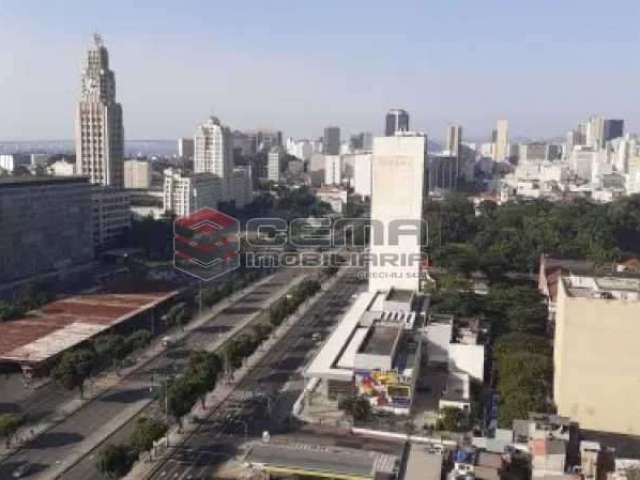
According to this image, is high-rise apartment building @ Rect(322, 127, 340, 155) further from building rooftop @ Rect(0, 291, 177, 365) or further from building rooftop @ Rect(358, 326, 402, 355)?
building rooftop @ Rect(358, 326, 402, 355)

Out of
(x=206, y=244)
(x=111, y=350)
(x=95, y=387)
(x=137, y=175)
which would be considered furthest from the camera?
(x=137, y=175)

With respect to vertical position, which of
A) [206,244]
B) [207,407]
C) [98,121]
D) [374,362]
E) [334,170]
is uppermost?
[98,121]

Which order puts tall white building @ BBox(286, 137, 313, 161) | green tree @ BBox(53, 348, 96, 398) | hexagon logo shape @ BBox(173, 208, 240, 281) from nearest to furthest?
green tree @ BBox(53, 348, 96, 398) < hexagon logo shape @ BBox(173, 208, 240, 281) < tall white building @ BBox(286, 137, 313, 161)

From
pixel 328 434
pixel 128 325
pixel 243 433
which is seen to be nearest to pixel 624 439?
pixel 328 434

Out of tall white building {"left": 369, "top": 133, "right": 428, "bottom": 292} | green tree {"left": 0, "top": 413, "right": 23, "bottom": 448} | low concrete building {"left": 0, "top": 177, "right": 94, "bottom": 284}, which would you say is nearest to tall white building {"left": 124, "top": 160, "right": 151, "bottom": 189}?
low concrete building {"left": 0, "top": 177, "right": 94, "bottom": 284}

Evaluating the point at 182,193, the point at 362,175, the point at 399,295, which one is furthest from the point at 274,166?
the point at 399,295

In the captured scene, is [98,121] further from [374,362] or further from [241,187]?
[374,362]
